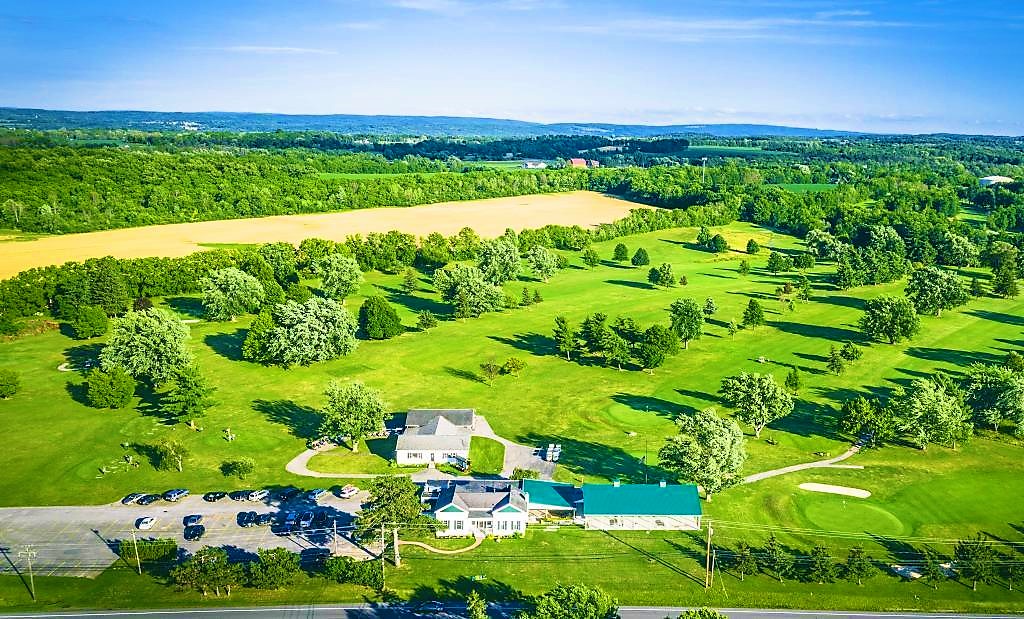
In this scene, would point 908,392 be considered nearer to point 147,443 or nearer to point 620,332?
point 620,332

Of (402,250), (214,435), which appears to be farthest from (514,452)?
(402,250)

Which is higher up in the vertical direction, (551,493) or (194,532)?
(551,493)

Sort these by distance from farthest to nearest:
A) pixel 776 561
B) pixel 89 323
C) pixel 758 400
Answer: pixel 89 323 → pixel 758 400 → pixel 776 561

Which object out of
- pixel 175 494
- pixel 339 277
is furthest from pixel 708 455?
pixel 339 277

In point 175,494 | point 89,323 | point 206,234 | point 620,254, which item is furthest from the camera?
point 206,234

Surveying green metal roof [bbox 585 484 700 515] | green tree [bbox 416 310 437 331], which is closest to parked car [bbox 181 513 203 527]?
green metal roof [bbox 585 484 700 515]

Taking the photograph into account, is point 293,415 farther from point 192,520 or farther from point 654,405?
point 654,405

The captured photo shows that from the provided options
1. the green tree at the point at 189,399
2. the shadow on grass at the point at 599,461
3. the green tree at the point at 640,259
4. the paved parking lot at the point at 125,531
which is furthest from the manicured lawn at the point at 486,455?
the green tree at the point at 640,259
